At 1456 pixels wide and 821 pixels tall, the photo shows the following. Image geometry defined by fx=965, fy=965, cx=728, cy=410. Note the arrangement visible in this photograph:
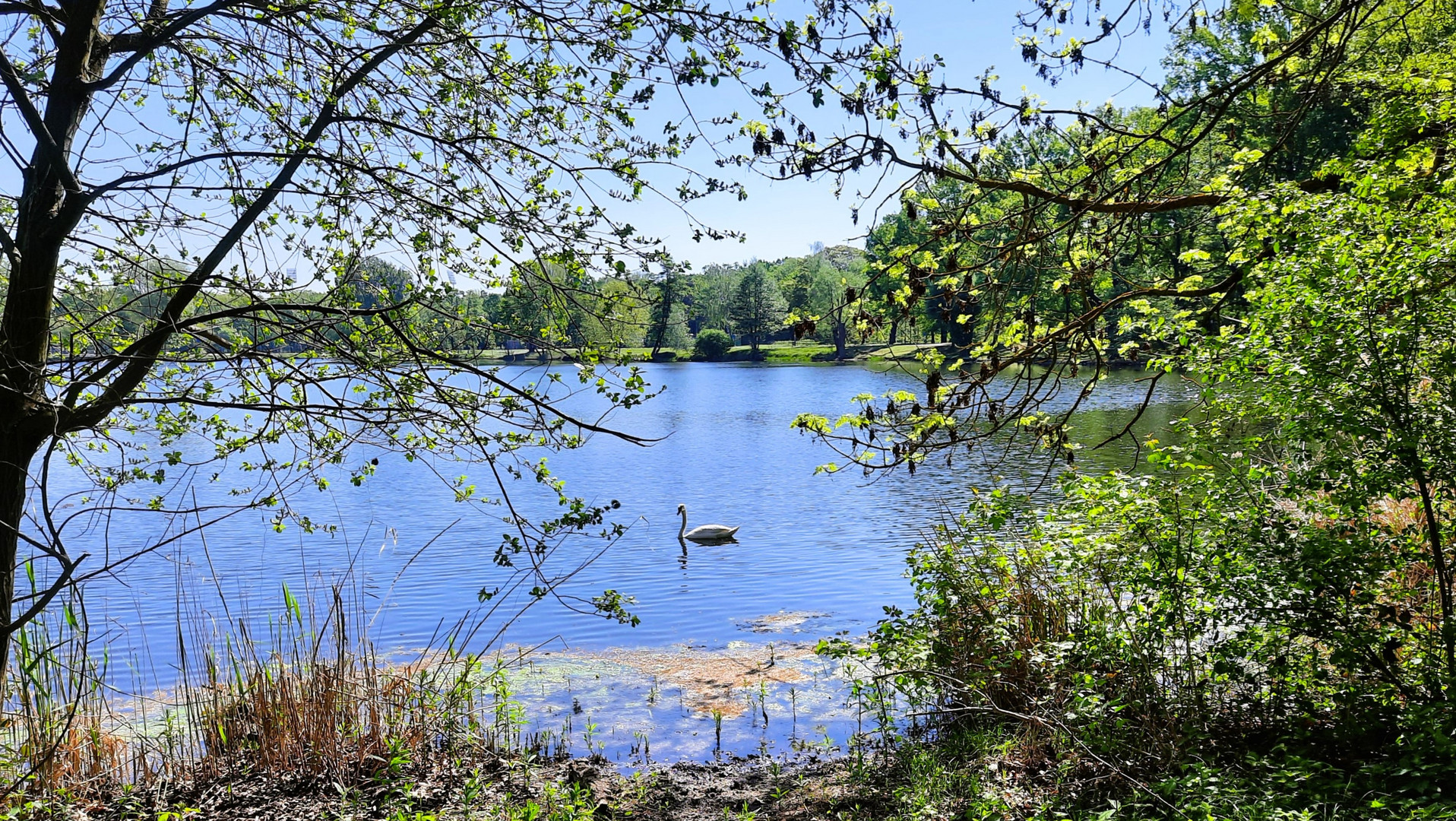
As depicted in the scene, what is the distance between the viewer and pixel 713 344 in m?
86.1

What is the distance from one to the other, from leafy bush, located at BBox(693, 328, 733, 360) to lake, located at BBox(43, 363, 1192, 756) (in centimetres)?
6010

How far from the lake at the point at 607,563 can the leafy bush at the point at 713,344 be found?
197 ft

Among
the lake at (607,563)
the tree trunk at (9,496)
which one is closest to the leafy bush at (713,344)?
the lake at (607,563)

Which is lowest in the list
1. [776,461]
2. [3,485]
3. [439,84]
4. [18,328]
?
[776,461]

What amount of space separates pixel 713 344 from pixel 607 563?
72478 millimetres

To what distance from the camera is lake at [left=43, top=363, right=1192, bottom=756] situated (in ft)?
Answer: 31.5

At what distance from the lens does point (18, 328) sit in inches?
153

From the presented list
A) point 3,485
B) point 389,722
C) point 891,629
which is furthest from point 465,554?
point 3,485

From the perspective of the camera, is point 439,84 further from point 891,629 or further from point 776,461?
point 776,461

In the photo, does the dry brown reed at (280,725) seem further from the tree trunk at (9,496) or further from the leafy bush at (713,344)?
the leafy bush at (713,344)

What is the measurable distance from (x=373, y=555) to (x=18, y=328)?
35.9 ft

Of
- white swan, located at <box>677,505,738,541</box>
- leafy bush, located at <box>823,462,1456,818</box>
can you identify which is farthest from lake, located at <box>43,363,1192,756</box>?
leafy bush, located at <box>823,462,1456,818</box>

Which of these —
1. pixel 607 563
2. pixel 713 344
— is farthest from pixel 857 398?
pixel 713 344

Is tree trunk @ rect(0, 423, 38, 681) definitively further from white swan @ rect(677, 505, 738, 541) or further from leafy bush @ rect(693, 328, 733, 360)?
leafy bush @ rect(693, 328, 733, 360)
